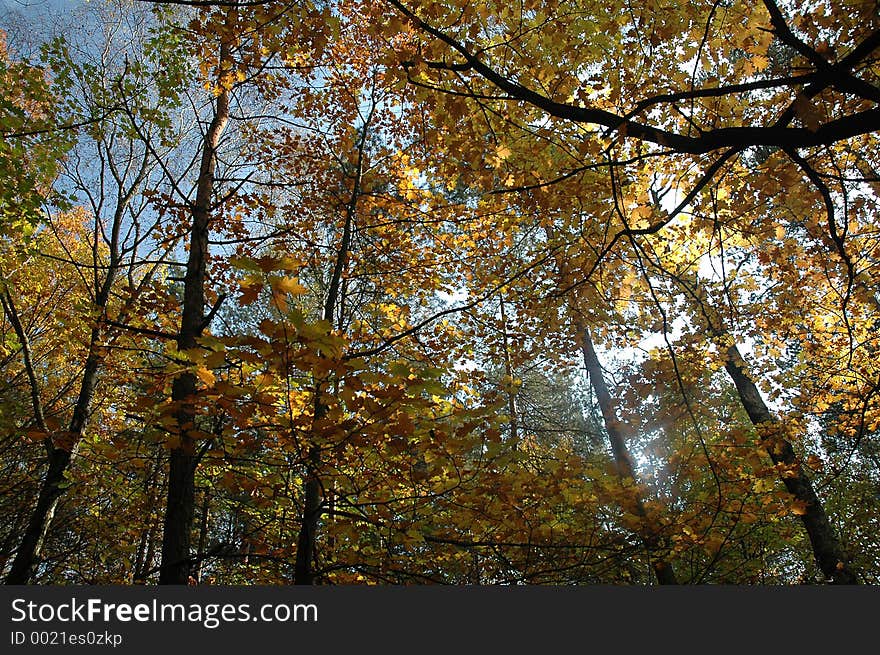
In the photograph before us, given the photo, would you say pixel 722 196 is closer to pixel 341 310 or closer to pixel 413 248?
pixel 413 248

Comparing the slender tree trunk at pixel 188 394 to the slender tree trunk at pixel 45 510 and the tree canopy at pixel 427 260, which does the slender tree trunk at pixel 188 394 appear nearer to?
the tree canopy at pixel 427 260

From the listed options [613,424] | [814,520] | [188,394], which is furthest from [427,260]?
[814,520]

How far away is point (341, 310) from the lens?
508 cm

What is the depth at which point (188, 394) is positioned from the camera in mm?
2988

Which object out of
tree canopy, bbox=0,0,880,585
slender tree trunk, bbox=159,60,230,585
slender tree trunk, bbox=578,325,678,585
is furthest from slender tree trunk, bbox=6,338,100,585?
slender tree trunk, bbox=578,325,678,585

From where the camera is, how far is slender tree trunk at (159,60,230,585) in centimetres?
336

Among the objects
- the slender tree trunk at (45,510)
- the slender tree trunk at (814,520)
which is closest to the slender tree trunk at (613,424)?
the slender tree trunk at (814,520)

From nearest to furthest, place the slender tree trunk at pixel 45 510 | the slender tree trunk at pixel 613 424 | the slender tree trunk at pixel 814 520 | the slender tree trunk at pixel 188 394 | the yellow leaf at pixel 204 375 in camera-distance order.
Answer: the yellow leaf at pixel 204 375 < the slender tree trunk at pixel 188 394 < the slender tree trunk at pixel 45 510 < the slender tree trunk at pixel 814 520 < the slender tree trunk at pixel 613 424

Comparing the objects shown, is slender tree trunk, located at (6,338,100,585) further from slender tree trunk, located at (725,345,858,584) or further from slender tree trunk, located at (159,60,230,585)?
slender tree trunk, located at (725,345,858,584)

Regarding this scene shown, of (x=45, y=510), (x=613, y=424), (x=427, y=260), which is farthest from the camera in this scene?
(x=613, y=424)

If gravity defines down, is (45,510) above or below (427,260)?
below

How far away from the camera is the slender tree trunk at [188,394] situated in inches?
132

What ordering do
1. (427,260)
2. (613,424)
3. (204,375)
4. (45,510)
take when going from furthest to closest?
(613,424), (427,260), (45,510), (204,375)

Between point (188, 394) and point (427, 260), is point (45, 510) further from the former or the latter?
point (427, 260)
